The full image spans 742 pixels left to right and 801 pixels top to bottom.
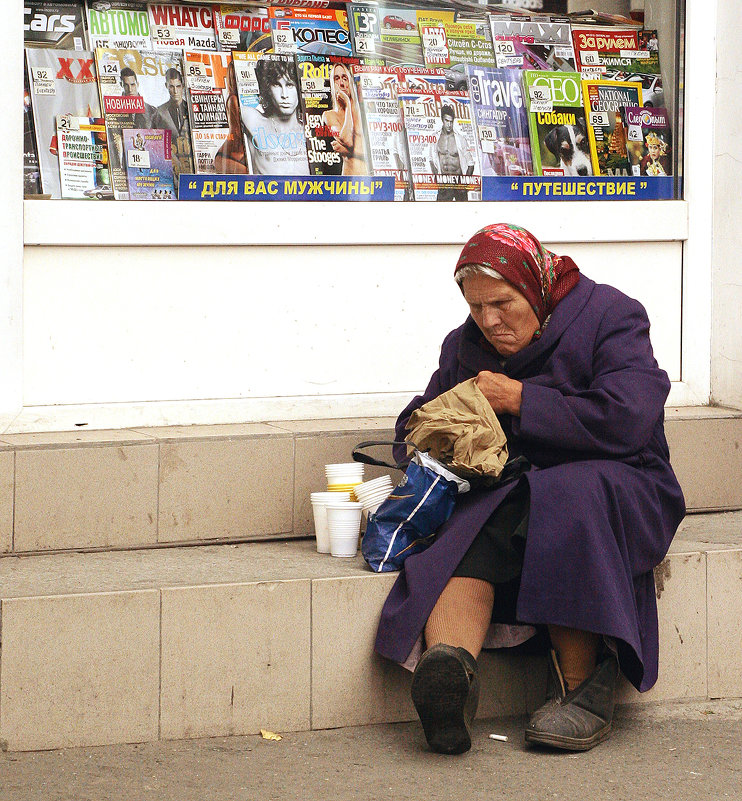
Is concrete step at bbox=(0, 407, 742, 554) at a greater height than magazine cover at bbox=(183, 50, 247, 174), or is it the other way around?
magazine cover at bbox=(183, 50, 247, 174)

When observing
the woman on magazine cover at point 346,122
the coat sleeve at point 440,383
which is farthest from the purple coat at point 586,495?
the woman on magazine cover at point 346,122

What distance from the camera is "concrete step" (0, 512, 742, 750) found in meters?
3.14

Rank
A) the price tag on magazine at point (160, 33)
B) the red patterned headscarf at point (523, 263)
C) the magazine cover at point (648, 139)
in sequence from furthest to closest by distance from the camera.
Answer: the magazine cover at point (648, 139), the price tag on magazine at point (160, 33), the red patterned headscarf at point (523, 263)

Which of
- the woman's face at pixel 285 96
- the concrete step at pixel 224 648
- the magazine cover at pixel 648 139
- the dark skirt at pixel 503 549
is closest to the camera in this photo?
the concrete step at pixel 224 648

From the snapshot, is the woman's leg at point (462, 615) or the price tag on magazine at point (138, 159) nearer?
the woman's leg at point (462, 615)

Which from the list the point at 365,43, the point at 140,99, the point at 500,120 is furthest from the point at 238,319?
the point at 500,120

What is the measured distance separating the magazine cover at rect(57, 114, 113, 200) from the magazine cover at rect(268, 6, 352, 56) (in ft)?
2.40

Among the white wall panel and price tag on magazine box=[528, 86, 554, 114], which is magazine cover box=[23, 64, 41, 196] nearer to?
the white wall panel

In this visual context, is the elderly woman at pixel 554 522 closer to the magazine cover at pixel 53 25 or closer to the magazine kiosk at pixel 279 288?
the magazine kiosk at pixel 279 288

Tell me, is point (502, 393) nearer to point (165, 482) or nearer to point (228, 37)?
point (165, 482)

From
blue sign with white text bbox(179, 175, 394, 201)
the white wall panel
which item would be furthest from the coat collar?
blue sign with white text bbox(179, 175, 394, 201)

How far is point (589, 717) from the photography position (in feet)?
10.7

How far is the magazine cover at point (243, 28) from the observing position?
4402mm

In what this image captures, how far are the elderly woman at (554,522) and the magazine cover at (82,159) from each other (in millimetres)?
1370
